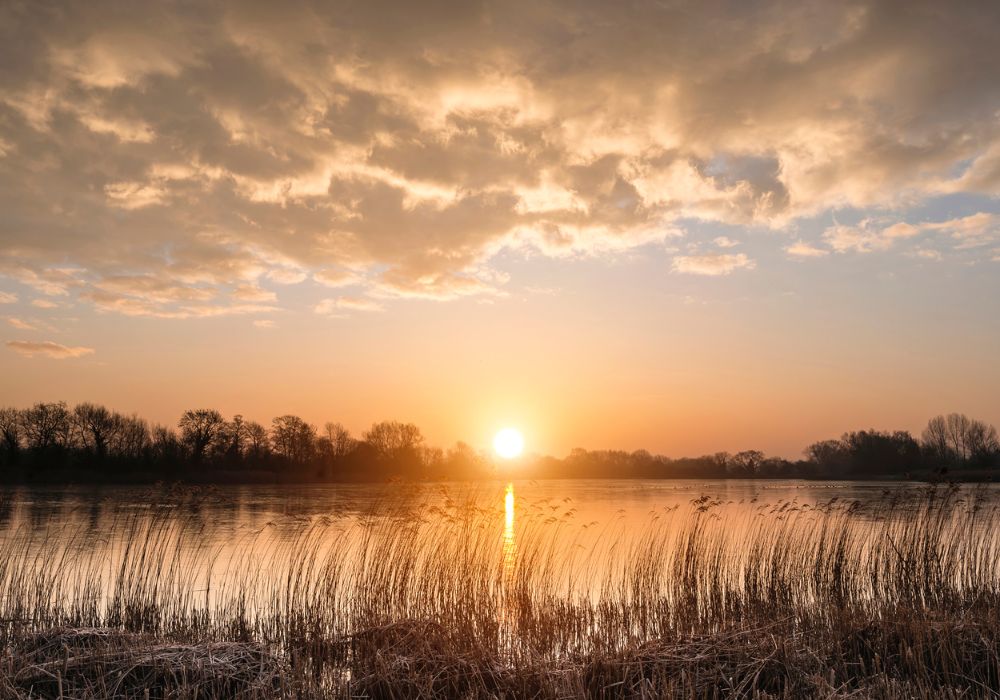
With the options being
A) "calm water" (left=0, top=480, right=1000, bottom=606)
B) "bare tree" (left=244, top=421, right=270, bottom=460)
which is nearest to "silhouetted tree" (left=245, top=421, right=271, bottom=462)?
"bare tree" (left=244, top=421, right=270, bottom=460)

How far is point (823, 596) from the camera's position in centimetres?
1273

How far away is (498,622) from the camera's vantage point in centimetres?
1103

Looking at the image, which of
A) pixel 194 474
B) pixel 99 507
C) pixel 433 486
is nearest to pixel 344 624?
pixel 433 486

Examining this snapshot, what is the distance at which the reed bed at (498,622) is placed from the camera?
6516mm

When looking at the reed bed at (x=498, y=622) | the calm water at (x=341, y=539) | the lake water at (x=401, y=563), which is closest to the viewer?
the reed bed at (x=498, y=622)

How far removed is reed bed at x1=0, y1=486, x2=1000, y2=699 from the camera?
6.52 metres

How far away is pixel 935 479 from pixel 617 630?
6934mm

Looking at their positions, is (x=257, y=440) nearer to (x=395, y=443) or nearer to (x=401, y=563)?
(x=395, y=443)

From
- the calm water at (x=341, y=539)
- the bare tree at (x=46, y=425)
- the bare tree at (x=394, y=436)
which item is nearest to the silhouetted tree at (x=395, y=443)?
the bare tree at (x=394, y=436)

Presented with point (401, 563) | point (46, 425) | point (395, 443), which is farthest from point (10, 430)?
point (401, 563)

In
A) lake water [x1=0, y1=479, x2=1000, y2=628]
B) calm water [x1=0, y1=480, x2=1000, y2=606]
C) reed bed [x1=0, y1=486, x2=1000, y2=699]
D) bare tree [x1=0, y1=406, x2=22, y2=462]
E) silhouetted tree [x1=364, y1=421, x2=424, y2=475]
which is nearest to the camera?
reed bed [x1=0, y1=486, x2=1000, y2=699]

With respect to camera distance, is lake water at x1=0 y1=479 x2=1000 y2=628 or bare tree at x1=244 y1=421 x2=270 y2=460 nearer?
lake water at x1=0 y1=479 x2=1000 y2=628

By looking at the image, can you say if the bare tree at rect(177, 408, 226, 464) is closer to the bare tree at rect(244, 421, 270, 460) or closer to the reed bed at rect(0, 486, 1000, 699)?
the bare tree at rect(244, 421, 270, 460)

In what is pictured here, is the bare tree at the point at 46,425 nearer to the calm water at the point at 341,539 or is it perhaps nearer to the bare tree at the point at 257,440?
the bare tree at the point at 257,440
